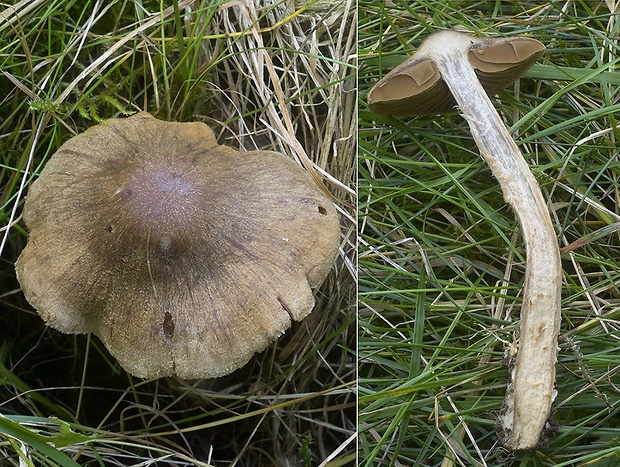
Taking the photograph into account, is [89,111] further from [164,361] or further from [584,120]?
[584,120]

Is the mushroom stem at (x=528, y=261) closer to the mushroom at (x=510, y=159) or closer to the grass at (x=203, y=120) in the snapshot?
the mushroom at (x=510, y=159)

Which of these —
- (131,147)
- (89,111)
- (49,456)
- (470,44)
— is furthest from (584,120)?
(49,456)

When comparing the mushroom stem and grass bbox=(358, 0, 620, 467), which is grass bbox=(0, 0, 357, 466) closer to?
grass bbox=(358, 0, 620, 467)

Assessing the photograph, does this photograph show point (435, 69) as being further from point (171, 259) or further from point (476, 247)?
point (171, 259)

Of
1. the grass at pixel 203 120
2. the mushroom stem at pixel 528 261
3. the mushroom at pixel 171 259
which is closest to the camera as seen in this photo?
the mushroom at pixel 171 259

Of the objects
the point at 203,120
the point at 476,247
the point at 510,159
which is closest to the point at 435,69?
the point at 510,159

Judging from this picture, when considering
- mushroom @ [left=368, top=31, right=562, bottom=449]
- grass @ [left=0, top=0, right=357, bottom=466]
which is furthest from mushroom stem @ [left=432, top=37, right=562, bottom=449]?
grass @ [left=0, top=0, right=357, bottom=466]

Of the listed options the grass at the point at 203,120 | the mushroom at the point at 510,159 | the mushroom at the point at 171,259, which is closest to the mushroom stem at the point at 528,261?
the mushroom at the point at 510,159
